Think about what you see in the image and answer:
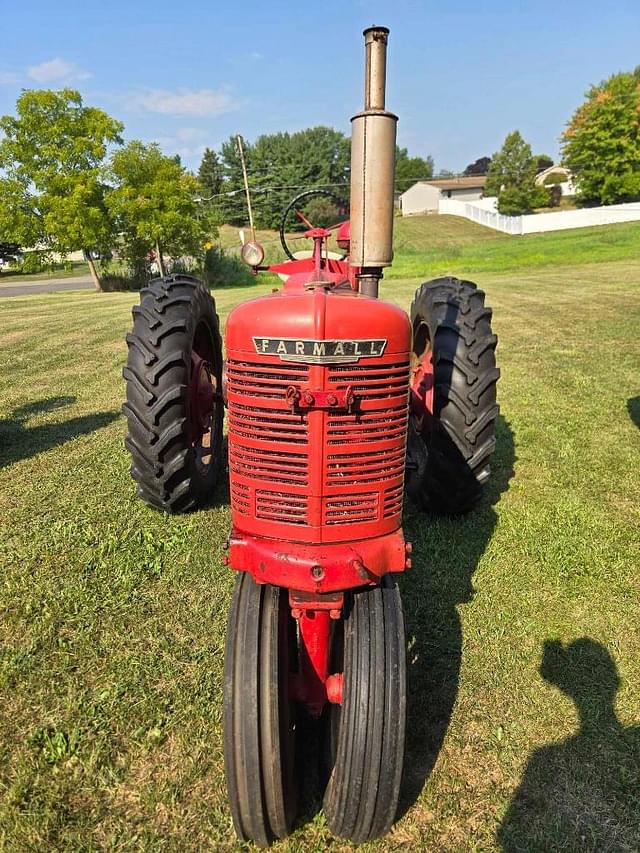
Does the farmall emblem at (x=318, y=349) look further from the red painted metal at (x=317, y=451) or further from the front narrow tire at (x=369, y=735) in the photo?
the front narrow tire at (x=369, y=735)

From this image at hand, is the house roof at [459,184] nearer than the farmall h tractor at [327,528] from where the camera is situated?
No

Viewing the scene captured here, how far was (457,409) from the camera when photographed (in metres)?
3.39

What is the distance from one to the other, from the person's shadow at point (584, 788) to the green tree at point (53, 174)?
26965 millimetres

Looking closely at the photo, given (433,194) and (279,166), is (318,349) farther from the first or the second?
(433,194)

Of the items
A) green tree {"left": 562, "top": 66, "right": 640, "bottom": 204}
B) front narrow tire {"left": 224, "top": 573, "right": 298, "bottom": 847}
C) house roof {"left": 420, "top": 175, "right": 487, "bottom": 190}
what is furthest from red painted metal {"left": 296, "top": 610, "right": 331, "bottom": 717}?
house roof {"left": 420, "top": 175, "right": 487, "bottom": 190}

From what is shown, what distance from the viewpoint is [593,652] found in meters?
2.77

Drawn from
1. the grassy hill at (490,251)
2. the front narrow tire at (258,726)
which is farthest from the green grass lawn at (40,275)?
the front narrow tire at (258,726)

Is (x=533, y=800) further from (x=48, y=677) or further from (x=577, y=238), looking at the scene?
(x=577, y=238)

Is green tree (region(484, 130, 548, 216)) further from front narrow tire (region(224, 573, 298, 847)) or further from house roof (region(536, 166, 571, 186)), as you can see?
front narrow tire (region(224, 573, 298, 847))

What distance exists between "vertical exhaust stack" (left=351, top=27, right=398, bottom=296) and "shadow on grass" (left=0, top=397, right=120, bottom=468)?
13.4ft

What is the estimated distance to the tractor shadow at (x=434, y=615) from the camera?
91.0 inches

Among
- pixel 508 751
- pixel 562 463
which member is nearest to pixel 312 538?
pixel 508 751

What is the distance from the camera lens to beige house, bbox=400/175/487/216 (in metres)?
66.2

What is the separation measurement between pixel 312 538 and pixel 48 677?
1503 mm
